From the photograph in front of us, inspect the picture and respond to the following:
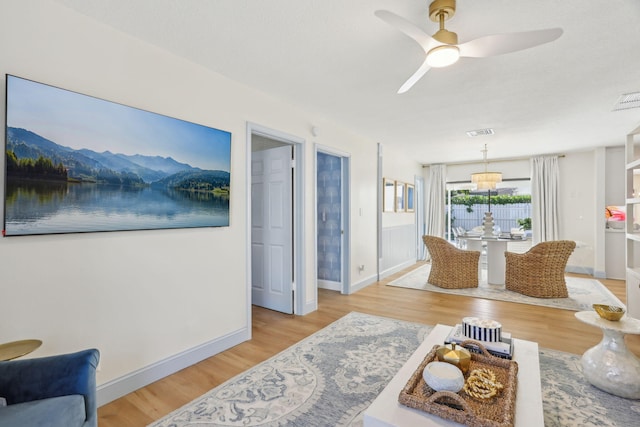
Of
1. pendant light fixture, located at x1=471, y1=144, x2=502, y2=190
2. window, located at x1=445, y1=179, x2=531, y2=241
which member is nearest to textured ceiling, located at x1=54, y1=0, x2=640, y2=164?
pendant light fixture, located at x1=471, y1=144, x2=502, y2=190

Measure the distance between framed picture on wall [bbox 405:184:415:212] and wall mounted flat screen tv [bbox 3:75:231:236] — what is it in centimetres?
519

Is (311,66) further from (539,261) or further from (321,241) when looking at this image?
(539,261)

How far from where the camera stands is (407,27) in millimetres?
1660

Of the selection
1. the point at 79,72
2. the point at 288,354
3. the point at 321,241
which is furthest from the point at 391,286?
the point at 79,72

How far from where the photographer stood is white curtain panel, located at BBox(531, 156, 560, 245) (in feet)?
21.1

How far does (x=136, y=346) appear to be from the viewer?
2205 mm

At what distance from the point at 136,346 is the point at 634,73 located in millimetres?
4597

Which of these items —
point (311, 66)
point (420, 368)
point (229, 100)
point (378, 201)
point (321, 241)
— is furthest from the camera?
point (378, 201)

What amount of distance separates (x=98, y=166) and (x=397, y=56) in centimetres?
225

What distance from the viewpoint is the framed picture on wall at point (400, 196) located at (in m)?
6.47

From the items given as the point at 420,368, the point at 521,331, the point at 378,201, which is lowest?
the point at 521,331

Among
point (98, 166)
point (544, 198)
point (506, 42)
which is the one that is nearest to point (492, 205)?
point (544, 198)

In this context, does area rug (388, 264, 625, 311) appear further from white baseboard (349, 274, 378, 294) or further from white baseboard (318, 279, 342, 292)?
white baseboard (318, 279, 342, 292)

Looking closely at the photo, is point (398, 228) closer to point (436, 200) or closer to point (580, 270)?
point (436, 200)
